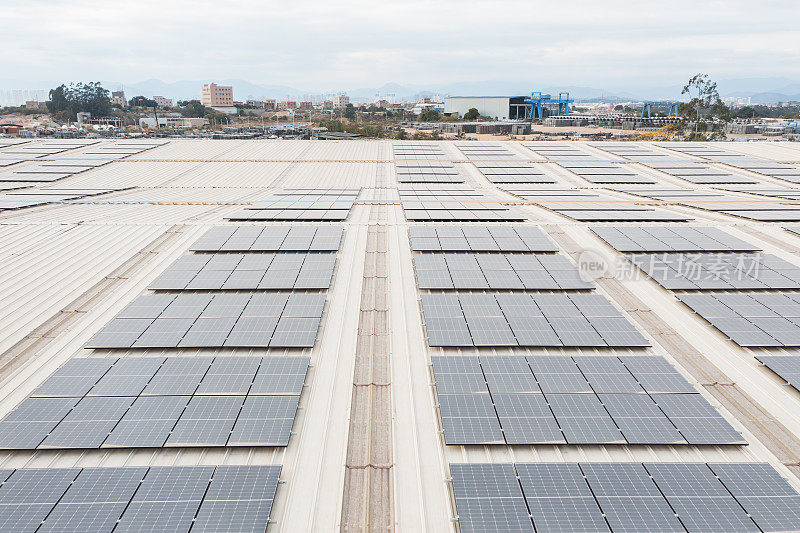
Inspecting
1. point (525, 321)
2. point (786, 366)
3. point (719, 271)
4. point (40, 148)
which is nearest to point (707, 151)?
point (719, 271)

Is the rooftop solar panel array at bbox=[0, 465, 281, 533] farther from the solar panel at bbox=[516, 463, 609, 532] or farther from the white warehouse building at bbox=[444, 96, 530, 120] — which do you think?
the white warehouse building at bbox=[444, 96, 530, 120]

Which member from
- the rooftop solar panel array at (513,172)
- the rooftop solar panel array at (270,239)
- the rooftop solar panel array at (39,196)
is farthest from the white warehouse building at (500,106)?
the rooftop solar panel array at (270,239)

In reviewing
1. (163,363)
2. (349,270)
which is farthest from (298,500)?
(349,270)

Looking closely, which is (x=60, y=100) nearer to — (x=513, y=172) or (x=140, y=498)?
(x=513, y=172)

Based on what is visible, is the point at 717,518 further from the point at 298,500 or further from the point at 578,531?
the point at 298,500

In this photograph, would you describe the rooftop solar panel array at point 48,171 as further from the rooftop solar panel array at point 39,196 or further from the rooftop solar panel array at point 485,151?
the rooftop solar panel array at point 485,151

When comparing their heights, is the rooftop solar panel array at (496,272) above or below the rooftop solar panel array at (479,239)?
below

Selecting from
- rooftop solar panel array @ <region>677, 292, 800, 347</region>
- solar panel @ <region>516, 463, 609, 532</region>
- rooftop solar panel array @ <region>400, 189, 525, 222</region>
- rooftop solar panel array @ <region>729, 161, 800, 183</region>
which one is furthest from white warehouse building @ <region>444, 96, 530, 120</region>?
solar panel @ <region>516, 463, 609, 532</region>
